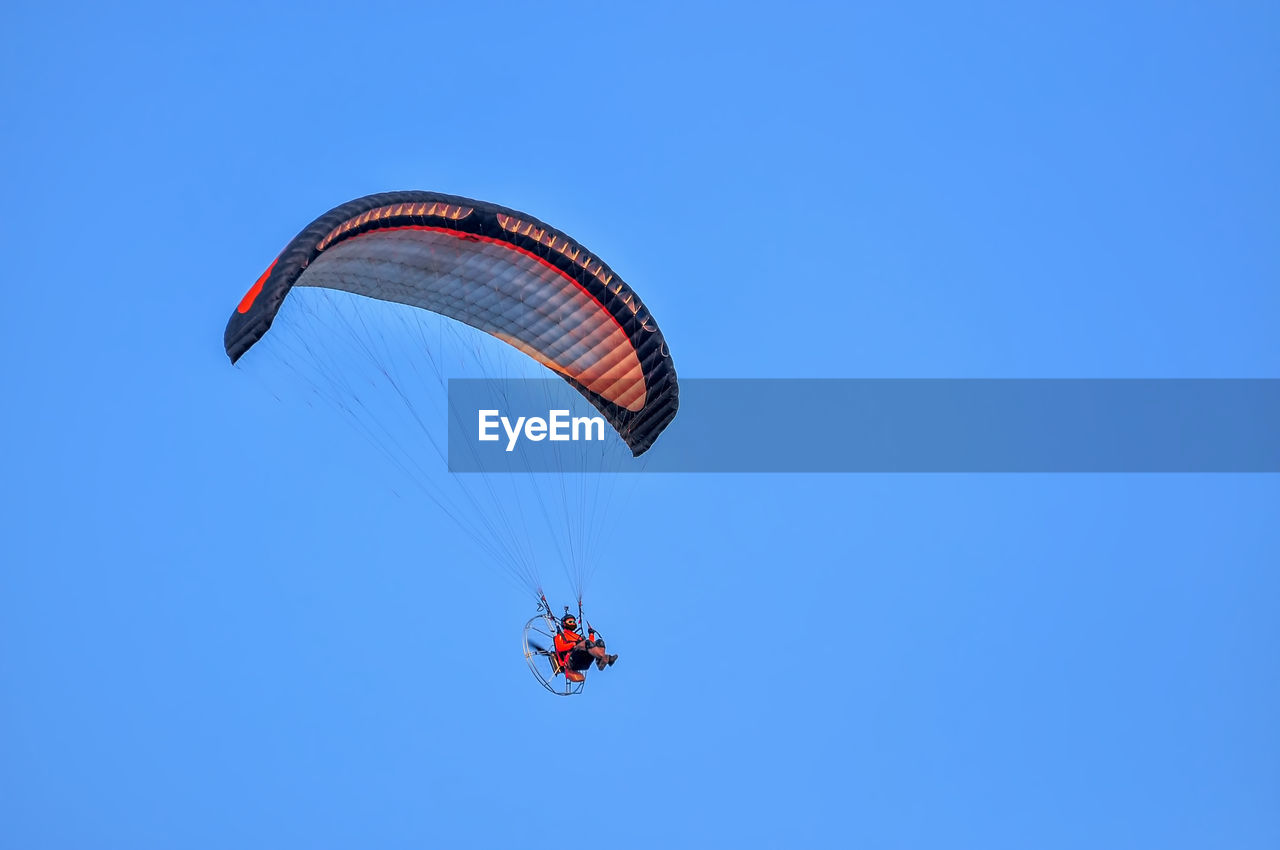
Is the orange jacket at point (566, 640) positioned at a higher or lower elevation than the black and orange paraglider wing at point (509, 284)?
lower

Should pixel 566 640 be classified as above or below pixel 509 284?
below

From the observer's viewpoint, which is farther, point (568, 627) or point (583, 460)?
point (583, 460)

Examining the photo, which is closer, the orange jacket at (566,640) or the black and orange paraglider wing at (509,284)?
the black and orange paraglider wing at (509,284)

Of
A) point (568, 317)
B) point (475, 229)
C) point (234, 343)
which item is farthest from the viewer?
point (568, 317)

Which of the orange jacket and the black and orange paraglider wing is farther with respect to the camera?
the orange jacket

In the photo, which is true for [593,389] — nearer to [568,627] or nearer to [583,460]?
[583,460]

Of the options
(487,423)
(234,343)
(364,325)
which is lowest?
(234,343)

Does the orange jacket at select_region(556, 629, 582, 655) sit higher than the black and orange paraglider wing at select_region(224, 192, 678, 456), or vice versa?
the black and orange paraglider wing at select_region(224, 192, 678, 456)

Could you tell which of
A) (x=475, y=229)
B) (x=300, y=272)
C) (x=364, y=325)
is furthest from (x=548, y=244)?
(x=300, y=272)
